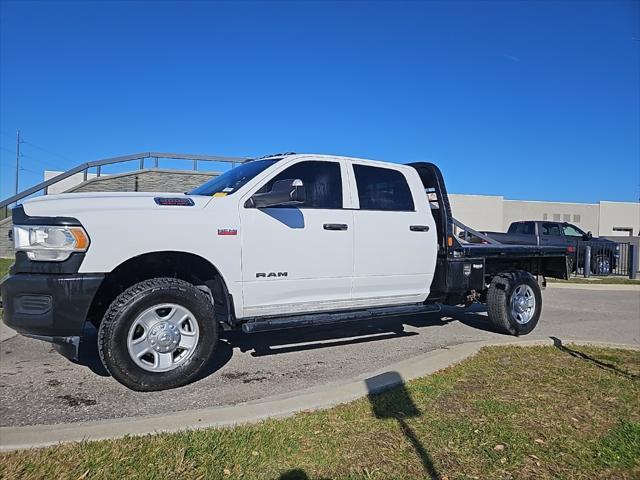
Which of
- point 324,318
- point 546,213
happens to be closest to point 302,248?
point 324,318

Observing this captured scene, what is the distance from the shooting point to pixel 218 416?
11.3ft

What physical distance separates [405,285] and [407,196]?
1.04 m

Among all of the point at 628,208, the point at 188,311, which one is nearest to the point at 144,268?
the point at 188,311

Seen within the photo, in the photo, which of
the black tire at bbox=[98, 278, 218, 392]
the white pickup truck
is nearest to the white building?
the white pickup truck

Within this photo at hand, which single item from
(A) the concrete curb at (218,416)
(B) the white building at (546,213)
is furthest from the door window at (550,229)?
(B) the white building at (546,213)

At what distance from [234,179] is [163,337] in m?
1.77

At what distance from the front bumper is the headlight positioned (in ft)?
0.53

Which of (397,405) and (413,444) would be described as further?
(397,405)

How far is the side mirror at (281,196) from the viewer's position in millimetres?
4391

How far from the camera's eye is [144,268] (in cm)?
451

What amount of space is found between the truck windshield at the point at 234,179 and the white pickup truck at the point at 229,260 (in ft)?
0.08

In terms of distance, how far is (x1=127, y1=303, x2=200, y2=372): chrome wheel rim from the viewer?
407cm

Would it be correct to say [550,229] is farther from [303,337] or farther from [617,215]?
[617,215]

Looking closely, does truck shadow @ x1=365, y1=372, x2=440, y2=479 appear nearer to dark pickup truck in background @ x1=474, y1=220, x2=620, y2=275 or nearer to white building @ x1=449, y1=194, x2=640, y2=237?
dark pickup truck in background @ x1=474, y1=220, x2=620, y2=275
